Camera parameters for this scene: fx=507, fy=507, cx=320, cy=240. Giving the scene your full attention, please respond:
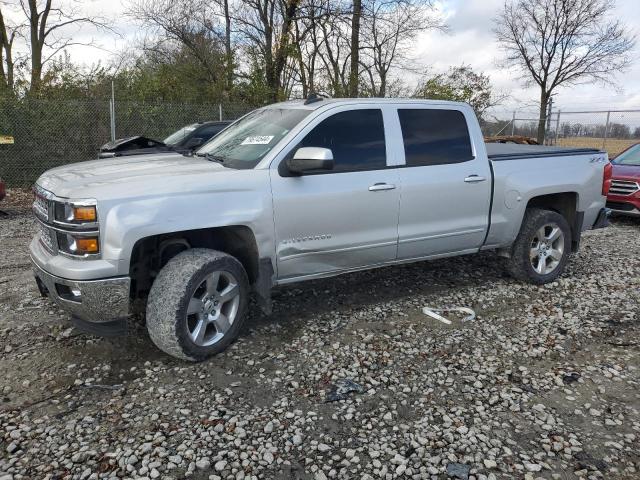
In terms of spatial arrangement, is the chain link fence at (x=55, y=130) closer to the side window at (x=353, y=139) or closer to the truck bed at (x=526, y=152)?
the side window at (x=353, y=139)

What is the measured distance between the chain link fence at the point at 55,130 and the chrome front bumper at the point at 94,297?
359 inches

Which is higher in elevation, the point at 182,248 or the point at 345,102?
the point at 345,102

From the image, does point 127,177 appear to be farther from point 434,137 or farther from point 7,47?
point 7,47

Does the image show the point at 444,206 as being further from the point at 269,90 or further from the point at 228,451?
the point at 269,90

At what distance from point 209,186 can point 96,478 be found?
6.23ft

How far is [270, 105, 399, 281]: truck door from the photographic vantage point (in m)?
3.87

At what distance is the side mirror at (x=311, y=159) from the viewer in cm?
365

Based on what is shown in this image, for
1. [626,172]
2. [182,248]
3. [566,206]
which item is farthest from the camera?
[626,172]

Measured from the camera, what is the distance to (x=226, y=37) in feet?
58.0

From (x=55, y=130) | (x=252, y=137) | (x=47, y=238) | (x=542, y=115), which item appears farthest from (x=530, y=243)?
(x=542, y=115)

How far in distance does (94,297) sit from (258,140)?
1767 mm

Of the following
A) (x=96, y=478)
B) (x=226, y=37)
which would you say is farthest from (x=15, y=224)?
(x=226, y=37)

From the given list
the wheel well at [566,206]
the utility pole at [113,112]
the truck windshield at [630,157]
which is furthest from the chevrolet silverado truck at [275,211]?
the utility pole at [113,112]

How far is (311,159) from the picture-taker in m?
3.66
